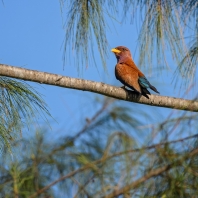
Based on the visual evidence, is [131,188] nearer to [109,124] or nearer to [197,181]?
[197,181]

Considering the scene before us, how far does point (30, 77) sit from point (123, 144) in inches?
56.0

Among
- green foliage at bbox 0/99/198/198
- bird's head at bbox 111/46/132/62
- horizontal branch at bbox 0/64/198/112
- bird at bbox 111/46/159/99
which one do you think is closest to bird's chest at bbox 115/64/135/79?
bird at bbox 111/46/159/99

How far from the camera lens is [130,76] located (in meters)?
4.43

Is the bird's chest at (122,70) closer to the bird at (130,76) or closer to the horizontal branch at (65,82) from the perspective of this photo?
the bird at (130,76)

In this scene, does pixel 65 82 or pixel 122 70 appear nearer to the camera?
pixel 65 82

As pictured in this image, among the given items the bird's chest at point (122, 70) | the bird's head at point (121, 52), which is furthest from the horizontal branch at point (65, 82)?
the bird's head at point (121, 52)

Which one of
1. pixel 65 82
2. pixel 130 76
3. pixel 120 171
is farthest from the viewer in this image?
pixel 130 76

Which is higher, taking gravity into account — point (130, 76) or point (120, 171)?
point (130, 76)

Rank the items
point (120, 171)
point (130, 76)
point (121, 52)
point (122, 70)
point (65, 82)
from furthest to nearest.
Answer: point (121, 52)
point (122, 70)
point (130, 76)
point (65, 82)
point (120, 171)

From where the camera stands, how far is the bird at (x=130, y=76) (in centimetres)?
401

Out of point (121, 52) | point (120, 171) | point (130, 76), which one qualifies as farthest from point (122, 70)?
point (120, 171)

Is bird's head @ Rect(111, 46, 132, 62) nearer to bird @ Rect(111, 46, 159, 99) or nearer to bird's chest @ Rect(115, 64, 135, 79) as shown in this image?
bird @ Rect(111, 46, 159, 99)

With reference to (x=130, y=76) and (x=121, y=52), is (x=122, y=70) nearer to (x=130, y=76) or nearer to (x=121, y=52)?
(x=130, y=76)

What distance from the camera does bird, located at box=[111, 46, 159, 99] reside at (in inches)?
158
